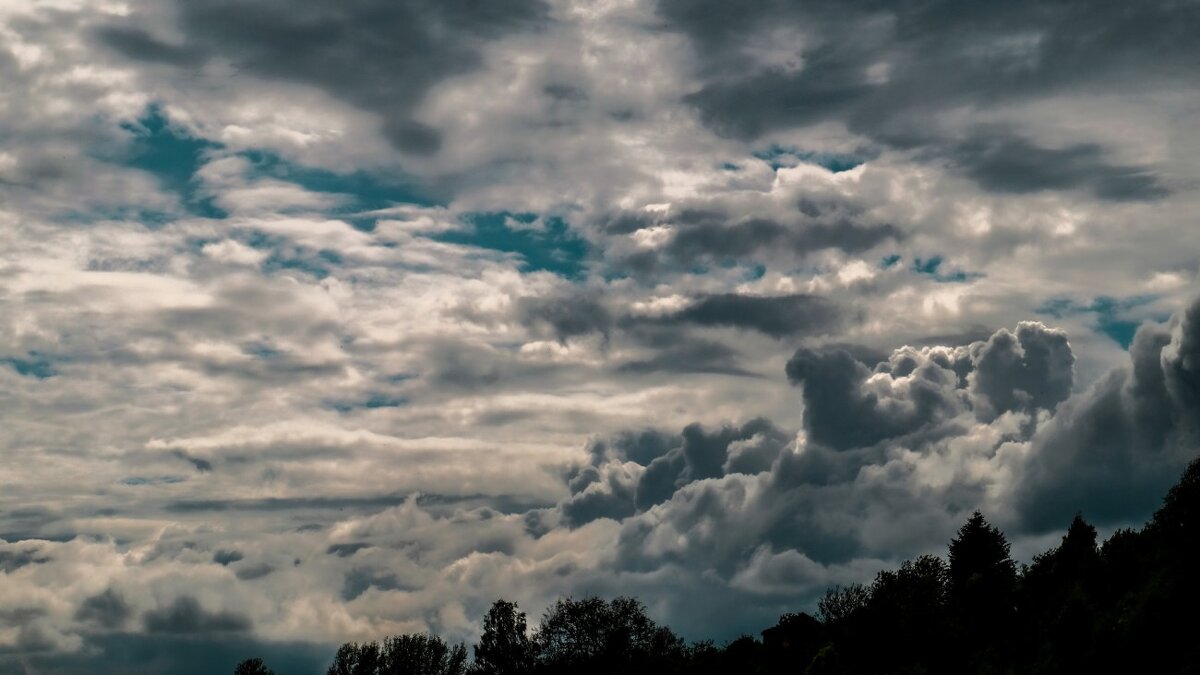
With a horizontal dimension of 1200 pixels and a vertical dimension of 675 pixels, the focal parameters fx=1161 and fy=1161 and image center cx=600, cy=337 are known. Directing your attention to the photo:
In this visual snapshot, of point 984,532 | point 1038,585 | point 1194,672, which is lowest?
point 1194,672

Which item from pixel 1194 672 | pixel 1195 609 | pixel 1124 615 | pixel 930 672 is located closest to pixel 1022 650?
pixel 930 672

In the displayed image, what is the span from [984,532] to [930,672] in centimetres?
8071

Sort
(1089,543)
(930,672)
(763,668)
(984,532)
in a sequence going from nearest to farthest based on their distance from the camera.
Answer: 1. (930,672)
2. (1089,543)
3. (763,668)
4. (984,532)

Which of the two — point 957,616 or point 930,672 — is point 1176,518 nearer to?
point 930,672

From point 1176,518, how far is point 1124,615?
13.2m

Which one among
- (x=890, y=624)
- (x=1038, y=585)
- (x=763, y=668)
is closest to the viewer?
(x=1038, y=585)

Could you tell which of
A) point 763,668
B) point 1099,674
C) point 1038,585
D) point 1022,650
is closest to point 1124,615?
point 1099,674

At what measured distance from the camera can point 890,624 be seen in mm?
140125

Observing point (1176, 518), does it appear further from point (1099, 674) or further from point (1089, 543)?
point (1089, 543)

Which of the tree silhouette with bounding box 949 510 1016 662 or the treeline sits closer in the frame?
the treeline

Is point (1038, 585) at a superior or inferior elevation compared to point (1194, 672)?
superior

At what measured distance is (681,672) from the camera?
17488cm

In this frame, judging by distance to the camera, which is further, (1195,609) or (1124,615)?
(1124,615)

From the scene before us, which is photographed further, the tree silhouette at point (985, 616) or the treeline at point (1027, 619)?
the tree silhouette at point (985, 616)
